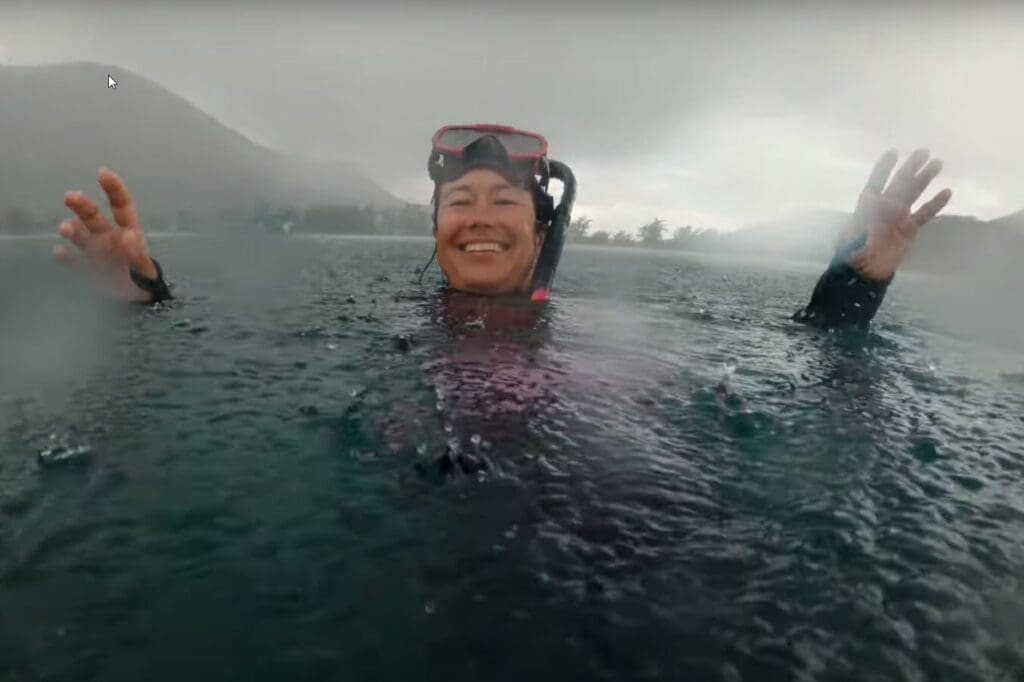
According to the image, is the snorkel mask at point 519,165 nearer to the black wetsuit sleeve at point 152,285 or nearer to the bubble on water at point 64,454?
the black wetsuit sleeve at point 152,285

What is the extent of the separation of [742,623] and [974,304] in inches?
1252

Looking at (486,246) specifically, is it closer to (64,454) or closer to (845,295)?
(845,295)

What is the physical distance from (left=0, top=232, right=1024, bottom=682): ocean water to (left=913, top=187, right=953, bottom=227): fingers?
327 centimetres

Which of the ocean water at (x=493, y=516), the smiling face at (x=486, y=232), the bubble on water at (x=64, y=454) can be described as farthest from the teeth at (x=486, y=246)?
the bubble on water at (x=64, y=454)

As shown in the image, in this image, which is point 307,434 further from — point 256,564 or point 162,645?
point 162,645

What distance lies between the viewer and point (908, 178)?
10.9 meters

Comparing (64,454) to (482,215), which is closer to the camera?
(64,454)

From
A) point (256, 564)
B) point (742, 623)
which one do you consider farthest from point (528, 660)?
point (256, 564)

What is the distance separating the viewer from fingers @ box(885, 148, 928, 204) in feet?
35.7

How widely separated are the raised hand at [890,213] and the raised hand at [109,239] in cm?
1338

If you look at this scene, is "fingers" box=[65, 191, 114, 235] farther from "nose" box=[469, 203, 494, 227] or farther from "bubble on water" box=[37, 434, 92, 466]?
"nose" box=[469, 203, 494, 227]

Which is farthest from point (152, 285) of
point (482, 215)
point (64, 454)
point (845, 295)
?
point (845, 295)

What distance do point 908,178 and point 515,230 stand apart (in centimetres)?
752

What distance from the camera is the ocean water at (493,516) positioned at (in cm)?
332
